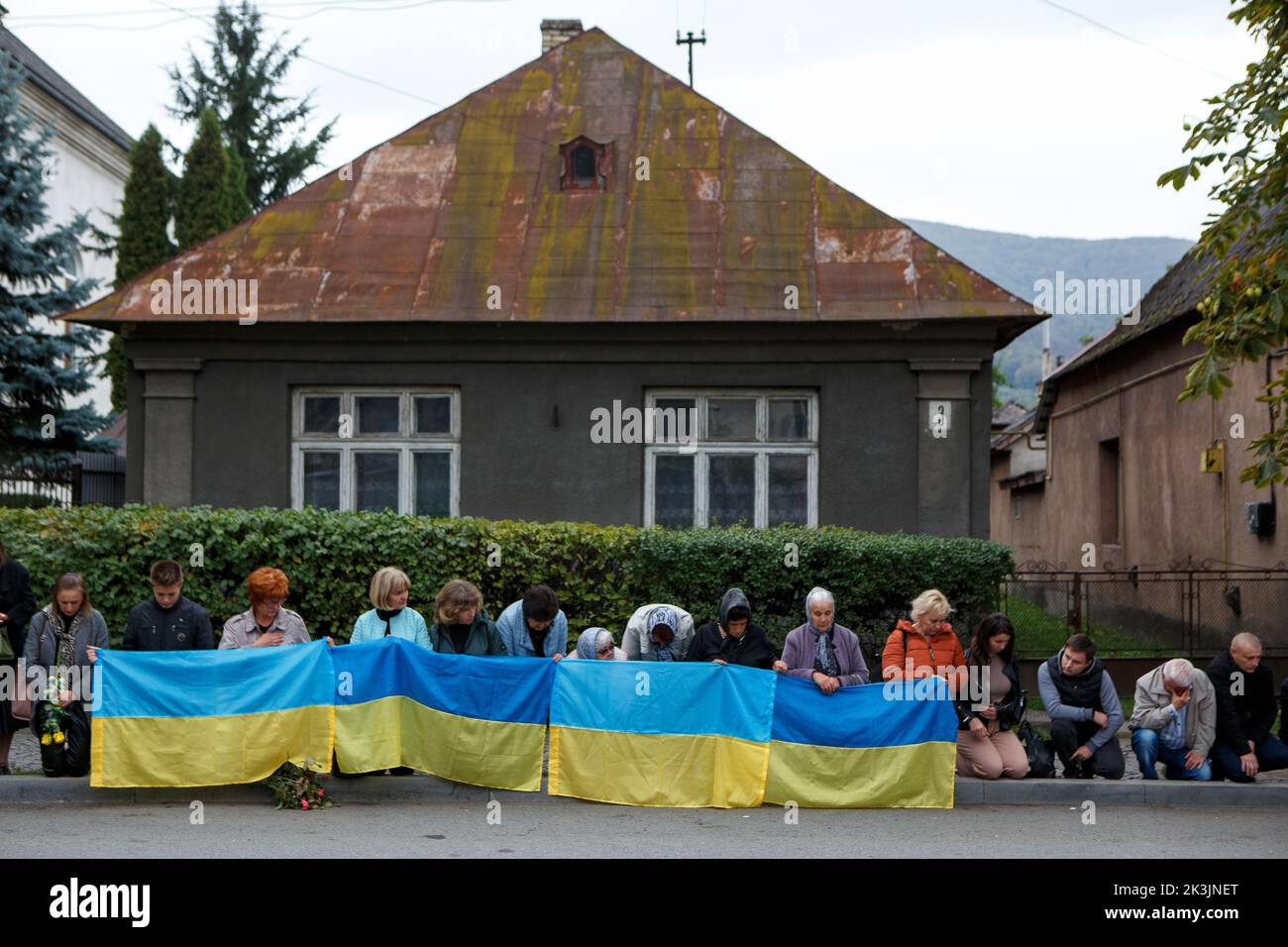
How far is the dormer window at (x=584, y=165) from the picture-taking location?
1789 cm

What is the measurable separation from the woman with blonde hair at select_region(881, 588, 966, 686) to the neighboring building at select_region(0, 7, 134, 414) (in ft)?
108

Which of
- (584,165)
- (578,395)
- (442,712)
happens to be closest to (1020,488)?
(584,165)

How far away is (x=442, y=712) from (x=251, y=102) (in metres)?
41.0

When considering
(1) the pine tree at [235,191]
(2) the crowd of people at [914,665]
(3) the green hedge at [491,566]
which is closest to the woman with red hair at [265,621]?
(2) the crowd of people at [914,665]

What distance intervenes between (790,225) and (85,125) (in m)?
32.9

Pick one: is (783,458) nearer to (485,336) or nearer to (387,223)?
(485,336)

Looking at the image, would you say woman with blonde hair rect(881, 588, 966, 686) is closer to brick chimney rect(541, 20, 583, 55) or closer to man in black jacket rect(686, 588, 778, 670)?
man in black jacket rect(686, 588, 778, 670)

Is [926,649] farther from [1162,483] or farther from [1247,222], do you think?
[1162,483]

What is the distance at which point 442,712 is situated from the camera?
35.8ft

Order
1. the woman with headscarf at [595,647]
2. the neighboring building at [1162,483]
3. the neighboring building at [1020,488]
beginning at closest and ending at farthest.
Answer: the woman with headscarf at [595,647], the neighboring building at [1162,483], the neighboring building at [1020,488]

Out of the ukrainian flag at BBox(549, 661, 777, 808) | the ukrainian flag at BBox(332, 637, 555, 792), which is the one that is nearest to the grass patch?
the ukrainian flag at BBox(549, 661, 777, 808)

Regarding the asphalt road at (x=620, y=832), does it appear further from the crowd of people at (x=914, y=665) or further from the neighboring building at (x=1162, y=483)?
the neighboring building at (x=1162, y=483)

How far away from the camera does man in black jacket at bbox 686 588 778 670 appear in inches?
445

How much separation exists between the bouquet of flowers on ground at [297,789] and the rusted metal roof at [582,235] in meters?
6.91
